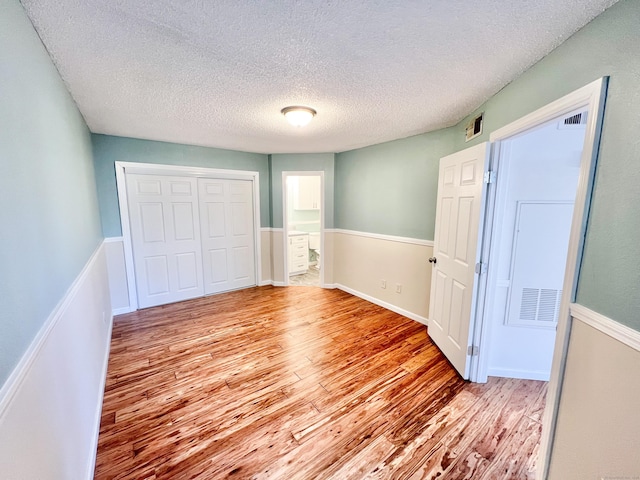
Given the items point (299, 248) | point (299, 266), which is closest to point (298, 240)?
point (299, 248)

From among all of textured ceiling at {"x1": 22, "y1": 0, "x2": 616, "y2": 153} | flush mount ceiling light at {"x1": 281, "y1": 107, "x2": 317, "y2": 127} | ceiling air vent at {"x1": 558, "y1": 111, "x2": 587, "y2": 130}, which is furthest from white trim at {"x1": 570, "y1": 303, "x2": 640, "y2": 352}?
flush mount ceiling light at {"x1": 281, "y1": 107, "x2": 317, "y2": 127}

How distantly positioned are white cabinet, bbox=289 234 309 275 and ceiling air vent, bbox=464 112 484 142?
3573 mm

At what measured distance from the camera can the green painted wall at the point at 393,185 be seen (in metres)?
2.94

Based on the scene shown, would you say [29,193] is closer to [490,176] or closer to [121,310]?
[490,176]

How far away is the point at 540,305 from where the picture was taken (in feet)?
6.75

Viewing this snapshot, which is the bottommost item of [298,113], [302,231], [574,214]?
[302,231]

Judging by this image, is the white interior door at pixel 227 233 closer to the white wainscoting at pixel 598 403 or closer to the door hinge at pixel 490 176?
the door hinge at pixel 490 176

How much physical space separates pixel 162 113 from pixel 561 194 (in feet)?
11.1

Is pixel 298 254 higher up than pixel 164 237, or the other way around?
pixel 164 237

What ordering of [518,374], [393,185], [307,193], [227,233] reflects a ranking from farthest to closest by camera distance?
[307,193]
[227,233]
[393,185]
[518,374]

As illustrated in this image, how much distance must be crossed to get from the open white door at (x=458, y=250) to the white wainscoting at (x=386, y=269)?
426 mm

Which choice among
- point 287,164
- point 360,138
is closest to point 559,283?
point 360,138

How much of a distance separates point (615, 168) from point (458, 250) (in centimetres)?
128

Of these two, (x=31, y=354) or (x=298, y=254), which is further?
(x=298, y=254)
